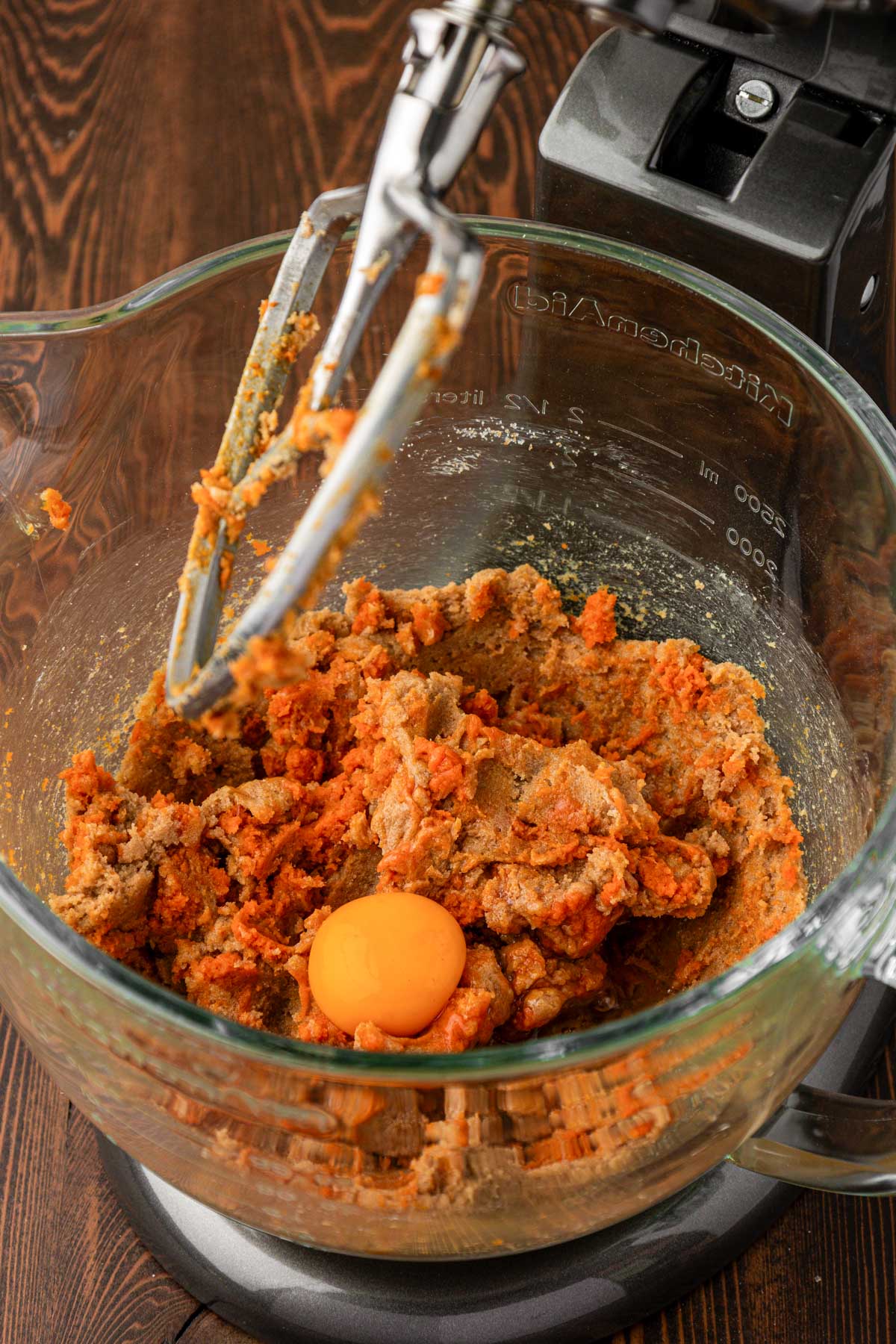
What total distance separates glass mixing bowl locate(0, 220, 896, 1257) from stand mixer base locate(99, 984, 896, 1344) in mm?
108

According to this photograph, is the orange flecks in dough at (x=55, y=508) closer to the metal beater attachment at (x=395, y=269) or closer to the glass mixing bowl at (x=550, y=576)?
the glass mixing bowl at (x=550, y=576)

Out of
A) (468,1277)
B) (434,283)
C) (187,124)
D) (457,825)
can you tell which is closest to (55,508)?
(457,825)

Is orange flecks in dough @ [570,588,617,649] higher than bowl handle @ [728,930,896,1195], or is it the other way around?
orange flecks in dough @ [570,588,617,649]

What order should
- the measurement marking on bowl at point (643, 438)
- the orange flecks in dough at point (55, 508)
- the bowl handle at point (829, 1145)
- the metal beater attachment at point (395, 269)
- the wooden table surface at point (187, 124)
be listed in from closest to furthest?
the metal beater attachment at point (395, 269) → the bowl handle at point (829, 1145) → the orange flecks in dough at point (55, 508) → the measurement marking on bowl at point (643, 438) → the wooden table surface at point (187, 124)

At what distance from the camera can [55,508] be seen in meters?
1.08

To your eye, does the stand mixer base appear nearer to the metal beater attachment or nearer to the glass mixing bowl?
the glass mixing bowl

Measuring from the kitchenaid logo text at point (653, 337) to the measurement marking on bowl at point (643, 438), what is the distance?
8cm

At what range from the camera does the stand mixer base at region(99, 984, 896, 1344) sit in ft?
3.39

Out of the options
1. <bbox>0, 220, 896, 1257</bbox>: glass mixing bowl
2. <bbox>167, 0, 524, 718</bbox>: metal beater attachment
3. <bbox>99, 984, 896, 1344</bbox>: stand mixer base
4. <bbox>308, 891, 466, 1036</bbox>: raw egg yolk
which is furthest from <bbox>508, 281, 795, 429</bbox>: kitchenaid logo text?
<bbox>99, 984, 896, 1344</bbox>: stand mixer base

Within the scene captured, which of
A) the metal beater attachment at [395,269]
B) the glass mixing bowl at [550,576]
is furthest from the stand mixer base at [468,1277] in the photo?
the metal beater attachment at [395,269]

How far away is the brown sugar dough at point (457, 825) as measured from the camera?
102 cm

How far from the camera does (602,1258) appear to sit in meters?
1.04

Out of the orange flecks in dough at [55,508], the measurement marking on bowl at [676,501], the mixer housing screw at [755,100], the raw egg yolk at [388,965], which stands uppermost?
the mixer housing screw at [755,100]

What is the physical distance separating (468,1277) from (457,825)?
0.32 m
